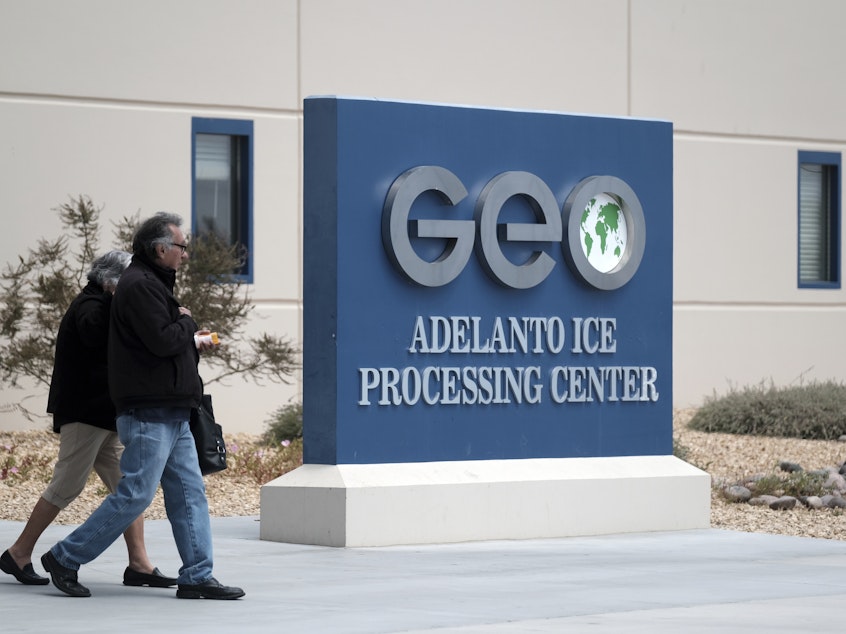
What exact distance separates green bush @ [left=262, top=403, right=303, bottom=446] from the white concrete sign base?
5.31 meters

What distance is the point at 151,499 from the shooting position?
9.27 meters

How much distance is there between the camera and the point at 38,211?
1862 cm

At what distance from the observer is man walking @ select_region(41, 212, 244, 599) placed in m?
9.13

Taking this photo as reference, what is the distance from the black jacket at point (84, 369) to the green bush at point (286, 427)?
765 centimetres

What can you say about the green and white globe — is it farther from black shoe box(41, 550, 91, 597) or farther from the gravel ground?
black shoe box(41, 550, 91, 597)

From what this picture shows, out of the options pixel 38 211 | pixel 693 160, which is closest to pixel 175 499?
pixel 38 211

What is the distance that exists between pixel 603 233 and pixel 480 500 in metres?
2.45

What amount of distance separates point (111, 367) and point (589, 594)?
9.48 ft

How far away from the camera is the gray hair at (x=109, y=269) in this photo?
32.4 feet

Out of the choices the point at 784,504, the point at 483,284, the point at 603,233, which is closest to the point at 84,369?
the point at 483,284

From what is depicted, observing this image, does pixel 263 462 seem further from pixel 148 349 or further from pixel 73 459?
pixel 148 349

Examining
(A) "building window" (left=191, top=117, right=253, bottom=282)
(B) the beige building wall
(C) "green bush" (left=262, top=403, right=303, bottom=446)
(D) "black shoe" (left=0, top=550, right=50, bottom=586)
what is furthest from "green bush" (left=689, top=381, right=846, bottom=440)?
(D) "black shoe" (left=0, top=550, right=50, bottom=586)

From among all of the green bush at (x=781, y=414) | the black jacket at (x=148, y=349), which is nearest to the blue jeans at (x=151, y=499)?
the black jacket at (x=148, y=349)

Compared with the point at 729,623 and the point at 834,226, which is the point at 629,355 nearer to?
the point at 729,623
